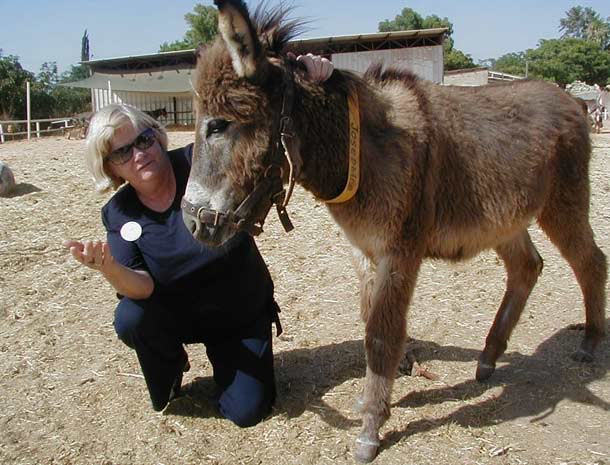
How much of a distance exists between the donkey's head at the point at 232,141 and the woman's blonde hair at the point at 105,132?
0.71 metres

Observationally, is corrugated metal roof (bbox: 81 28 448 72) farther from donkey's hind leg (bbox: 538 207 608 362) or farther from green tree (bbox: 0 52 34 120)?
donkey's hind leg (bbox: 538 207 608 362)

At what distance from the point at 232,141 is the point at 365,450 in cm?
163

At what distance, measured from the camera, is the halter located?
2.36 meters

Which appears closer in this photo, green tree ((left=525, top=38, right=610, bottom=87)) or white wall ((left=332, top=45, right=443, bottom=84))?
white wall ((left=332, top=45, right=443, bottom=84))

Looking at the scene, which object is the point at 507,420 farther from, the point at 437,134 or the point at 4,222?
the point at 4,222

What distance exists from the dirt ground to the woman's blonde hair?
4.46 feet

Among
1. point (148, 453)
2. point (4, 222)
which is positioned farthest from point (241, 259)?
point (4, 222)

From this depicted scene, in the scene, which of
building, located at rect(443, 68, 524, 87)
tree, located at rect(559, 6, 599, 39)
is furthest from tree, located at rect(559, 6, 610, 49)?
building, located at rect(443, 68, 524, 87)

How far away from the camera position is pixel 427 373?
11.6 ft

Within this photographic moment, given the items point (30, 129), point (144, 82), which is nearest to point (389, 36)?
point (144, 82)

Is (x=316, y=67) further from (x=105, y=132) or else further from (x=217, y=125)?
(x=105, y=132)

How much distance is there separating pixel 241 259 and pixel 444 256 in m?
1.17

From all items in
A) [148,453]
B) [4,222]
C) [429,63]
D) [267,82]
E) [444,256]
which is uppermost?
[429,63]

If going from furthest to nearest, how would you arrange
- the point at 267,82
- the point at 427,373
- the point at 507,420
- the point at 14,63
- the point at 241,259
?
the point at 14,63 → the point at 427,373 → the point at 241,259 → the point at 507,420 → the point at 267,82
